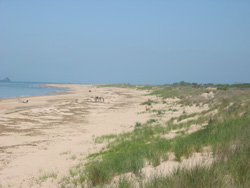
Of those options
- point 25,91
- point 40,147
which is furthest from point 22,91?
point 40,147

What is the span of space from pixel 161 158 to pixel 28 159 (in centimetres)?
593

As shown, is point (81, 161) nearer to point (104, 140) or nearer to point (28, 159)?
point (28, 159)

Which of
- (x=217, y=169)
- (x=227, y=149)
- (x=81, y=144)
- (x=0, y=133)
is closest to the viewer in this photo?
(x=217, y=169)

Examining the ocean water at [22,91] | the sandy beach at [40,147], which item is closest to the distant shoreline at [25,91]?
the ocean water at [22,91]

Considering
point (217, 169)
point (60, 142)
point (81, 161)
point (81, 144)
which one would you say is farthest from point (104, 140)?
point (217, 169)

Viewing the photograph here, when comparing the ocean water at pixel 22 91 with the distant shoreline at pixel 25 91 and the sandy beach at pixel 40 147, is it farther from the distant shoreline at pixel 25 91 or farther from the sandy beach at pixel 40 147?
the sandy beach at pixel 40 147

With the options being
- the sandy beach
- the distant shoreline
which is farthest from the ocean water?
the sandy beach

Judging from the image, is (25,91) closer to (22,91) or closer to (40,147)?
(22,91)

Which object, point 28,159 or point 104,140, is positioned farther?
point 104,140

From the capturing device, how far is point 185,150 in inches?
253

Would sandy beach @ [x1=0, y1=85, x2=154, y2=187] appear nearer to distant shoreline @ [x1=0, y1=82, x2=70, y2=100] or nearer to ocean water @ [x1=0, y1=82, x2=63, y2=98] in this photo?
distant shoreline @ [x1=0, y1=82, x2=70, y2=100]

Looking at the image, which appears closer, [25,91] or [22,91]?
[22,91]

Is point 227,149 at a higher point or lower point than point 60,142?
higher

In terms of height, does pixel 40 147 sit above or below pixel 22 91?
below
